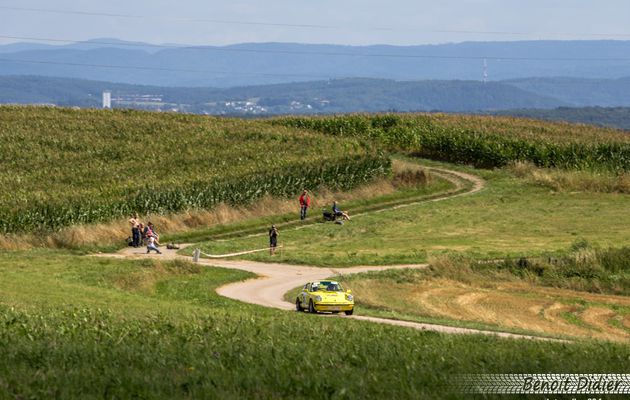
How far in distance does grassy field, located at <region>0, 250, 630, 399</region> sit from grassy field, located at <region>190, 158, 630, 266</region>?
22.0 meters

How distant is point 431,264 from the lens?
46.4 m

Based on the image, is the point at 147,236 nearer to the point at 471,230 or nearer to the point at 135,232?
the point at 135,232

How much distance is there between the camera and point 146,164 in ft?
243

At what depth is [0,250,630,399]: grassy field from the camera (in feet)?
59.4

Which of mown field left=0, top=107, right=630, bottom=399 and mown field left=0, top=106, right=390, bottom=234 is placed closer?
mown field left=0, top=107, right=630, bottom=399

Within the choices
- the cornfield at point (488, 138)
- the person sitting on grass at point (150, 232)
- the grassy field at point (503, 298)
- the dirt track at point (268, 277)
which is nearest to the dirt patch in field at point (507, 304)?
the grassy field at point (503, 298)

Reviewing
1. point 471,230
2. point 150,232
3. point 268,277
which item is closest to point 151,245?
point 150,232

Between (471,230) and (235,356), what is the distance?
1624 inches

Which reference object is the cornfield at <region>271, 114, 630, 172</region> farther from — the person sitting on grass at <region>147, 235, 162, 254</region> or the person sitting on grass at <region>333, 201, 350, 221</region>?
the person sitting on grass at <region>147, 235, 162, 254</region>

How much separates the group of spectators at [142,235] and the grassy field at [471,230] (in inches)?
105

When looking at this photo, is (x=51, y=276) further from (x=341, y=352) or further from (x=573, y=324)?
(x=341, y=352)

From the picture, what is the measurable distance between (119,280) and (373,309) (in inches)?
378

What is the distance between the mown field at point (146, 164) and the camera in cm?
5875

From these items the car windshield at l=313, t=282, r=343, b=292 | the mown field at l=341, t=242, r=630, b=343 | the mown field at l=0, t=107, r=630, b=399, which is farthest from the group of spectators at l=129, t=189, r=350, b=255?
the car windshield at l=313, t=282, r=343, b=292
